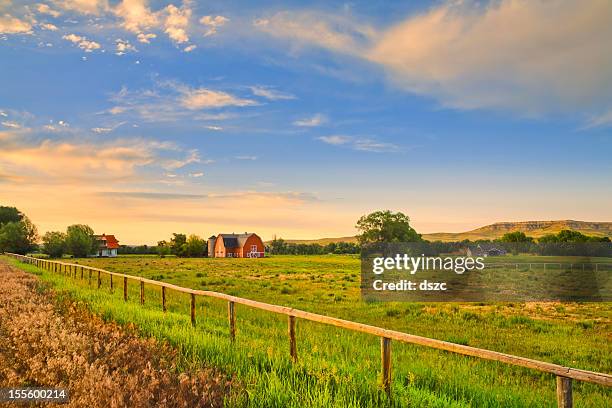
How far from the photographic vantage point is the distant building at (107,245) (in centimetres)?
12133

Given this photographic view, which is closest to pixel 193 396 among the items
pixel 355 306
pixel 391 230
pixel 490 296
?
pixel 355 306

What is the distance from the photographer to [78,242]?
108 m

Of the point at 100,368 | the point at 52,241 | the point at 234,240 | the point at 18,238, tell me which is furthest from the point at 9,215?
the point at 100,368

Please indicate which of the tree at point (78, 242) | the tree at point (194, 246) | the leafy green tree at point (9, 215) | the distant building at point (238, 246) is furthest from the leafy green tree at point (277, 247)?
the leafy green tree at point (9, 215)

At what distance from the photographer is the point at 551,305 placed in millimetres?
24078

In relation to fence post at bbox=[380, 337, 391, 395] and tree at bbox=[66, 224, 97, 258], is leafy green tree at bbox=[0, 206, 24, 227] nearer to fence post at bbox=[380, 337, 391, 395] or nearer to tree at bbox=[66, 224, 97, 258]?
tree at bbox=[66, 224, 97, 258]

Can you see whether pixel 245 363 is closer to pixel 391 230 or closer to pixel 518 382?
pixel 518 382

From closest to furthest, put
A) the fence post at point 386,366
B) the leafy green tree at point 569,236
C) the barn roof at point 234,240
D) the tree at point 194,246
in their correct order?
the fence post at point 386,366 → the tree at point 194,246 → the barn roof at point 234,240 → the leafy green tree at point 569,236

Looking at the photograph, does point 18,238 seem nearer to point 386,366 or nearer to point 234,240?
point 234,240

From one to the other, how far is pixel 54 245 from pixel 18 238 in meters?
12.2

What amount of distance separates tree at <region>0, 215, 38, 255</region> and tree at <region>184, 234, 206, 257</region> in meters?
38.8

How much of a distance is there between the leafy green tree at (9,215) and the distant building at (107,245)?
86.5 ft

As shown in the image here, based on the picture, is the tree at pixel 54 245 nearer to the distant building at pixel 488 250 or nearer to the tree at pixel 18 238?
the tree at pixel 18 238

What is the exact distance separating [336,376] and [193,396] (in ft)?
6.57
